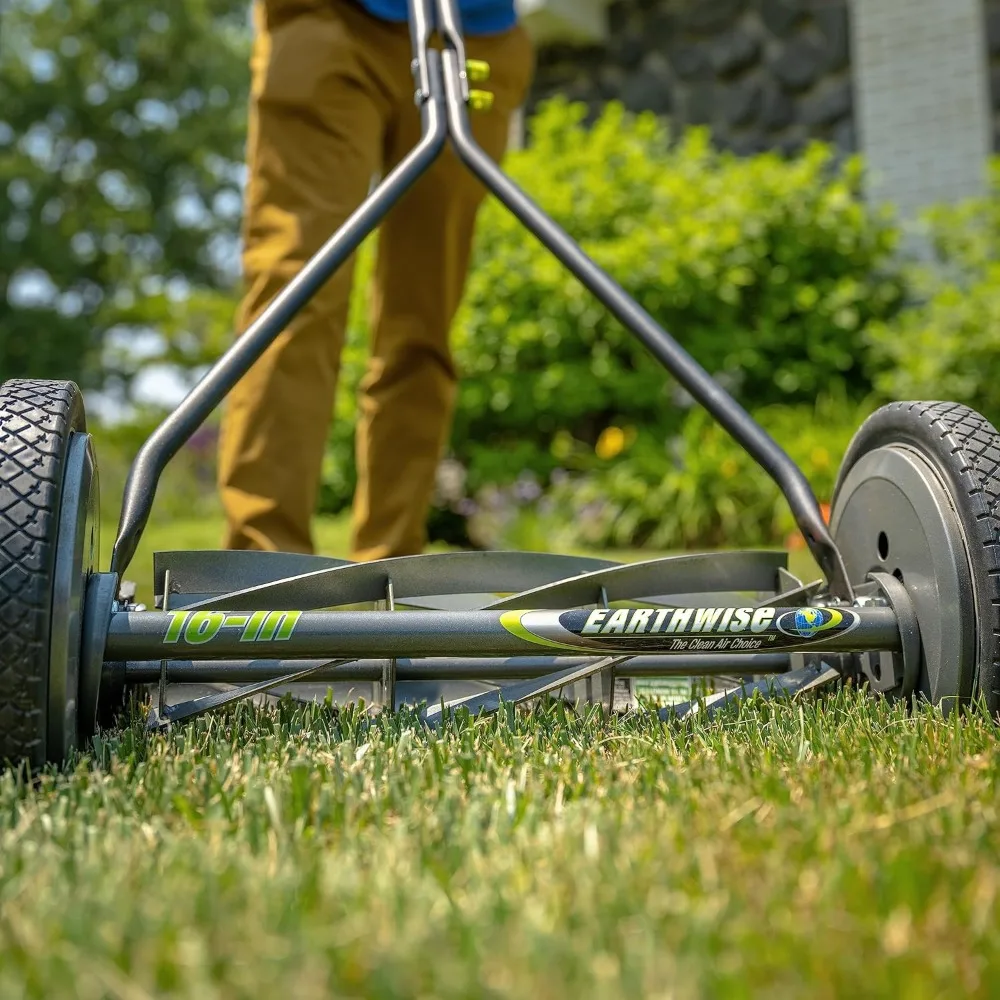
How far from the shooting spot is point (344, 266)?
2.40m

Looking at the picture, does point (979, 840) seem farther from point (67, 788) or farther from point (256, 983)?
point (67, 788)

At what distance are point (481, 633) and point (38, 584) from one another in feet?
1.65

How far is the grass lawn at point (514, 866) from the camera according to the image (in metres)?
0.72

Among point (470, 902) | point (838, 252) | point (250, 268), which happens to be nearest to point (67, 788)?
point (470, 902)

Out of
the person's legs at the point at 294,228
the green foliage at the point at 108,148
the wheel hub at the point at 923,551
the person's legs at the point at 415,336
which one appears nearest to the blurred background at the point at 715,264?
the person's legs at the point at 415,336

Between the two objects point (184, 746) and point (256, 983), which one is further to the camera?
point (184, 746)

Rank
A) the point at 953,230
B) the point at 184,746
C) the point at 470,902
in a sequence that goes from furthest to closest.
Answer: the point at 953,230
the point at 184,746
the point at 470,902

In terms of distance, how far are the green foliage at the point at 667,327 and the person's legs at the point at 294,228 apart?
2876 millimetres

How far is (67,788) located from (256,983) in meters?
0.58

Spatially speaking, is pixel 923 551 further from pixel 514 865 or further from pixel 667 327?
pixel 667 327

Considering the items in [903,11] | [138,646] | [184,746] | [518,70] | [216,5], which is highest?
[216,5]

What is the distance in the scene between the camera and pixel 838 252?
559 centimetres

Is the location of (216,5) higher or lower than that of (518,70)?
higher

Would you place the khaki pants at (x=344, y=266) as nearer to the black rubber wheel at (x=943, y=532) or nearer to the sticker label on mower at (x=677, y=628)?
the sticker label on mower at (x=677, y=628)
